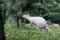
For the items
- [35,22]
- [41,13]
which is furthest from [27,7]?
[35,22]

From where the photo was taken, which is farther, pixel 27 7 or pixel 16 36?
pixel 27 7

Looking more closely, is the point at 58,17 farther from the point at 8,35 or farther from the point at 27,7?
the point at 8,35

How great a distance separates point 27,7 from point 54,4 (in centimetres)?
203

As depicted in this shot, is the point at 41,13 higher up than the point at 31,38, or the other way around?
the point at 31,38

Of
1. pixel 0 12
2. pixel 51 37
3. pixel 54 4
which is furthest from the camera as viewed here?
pixel 54 4

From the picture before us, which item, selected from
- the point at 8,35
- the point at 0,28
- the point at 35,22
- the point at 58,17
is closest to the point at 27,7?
the point at 58,17

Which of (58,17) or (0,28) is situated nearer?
(0,28)

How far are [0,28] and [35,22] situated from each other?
4136 millimetres

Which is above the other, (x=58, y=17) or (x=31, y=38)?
(x=31, y=38)

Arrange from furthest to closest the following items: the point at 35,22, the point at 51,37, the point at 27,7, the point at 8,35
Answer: the point at 27,7
the point at 35,22
the point at 8,35
the point at 51,37

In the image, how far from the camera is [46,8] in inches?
624

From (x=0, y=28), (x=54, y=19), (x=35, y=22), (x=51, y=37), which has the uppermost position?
(x=0, y=28)

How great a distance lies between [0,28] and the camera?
6.15m

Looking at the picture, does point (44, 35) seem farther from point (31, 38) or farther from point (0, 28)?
point (0, 28)
